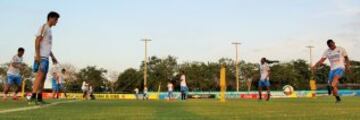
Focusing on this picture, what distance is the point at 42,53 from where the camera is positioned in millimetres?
10594

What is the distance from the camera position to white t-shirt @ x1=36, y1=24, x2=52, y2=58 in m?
10.5

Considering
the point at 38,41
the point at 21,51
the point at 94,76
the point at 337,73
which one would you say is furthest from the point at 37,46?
the point at 94,76

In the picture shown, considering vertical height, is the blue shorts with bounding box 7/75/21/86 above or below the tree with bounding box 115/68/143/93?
below

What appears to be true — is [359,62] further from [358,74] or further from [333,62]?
[333,62]

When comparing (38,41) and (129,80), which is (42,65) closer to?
(38,41)

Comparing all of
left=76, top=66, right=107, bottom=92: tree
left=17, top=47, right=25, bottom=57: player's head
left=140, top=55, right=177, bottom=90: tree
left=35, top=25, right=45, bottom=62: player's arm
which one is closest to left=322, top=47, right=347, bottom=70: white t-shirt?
left=35, top=25, right=45, bottom=62: player's arm

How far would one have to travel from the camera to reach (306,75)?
376 ft

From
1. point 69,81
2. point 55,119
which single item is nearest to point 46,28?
point 55,119

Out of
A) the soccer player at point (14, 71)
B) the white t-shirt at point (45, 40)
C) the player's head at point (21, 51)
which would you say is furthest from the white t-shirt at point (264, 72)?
the white t-shirt at point (45, 40)

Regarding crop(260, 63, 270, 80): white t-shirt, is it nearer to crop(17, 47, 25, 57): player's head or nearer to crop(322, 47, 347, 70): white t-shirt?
crop(322, 47, 347, 70): white t-shirt

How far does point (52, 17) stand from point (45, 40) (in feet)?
1.66

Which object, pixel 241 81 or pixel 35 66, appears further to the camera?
pixel 241 81

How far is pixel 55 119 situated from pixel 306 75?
11268cm

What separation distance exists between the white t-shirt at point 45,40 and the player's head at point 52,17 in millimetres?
114
